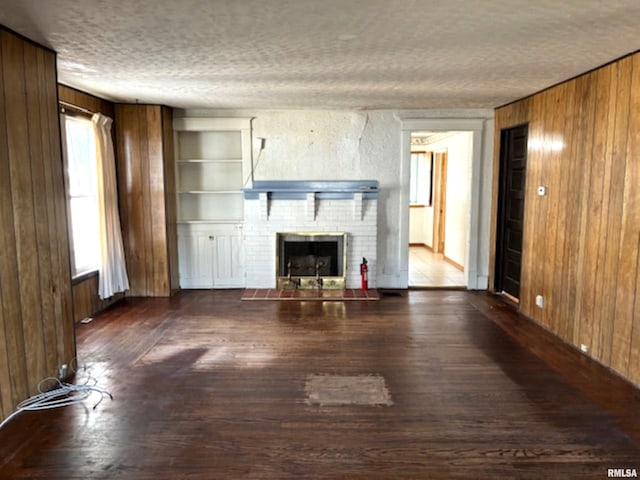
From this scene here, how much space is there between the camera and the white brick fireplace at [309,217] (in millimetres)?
5641

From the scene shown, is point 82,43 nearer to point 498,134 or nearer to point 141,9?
point 141,9

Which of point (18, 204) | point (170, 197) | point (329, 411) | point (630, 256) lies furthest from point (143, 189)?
point (630, 256)

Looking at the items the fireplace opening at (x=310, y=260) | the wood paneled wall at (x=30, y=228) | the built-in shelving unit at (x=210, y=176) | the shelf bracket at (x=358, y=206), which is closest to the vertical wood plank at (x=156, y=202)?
the built-in shelving unit at (x=210, y=176)

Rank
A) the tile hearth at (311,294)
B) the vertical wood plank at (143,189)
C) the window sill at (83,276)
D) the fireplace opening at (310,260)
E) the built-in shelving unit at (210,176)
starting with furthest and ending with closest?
the built-in shelving unit at (210,176) → the fireplace opening at (310,260) → the tile hearth at (311,294) → the vertical wood plank at (143,189) → the window sill at (83,276)

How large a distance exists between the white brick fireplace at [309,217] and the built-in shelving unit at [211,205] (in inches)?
10.3

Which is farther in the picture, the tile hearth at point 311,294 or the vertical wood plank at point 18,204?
the tile hearth at point 311,294

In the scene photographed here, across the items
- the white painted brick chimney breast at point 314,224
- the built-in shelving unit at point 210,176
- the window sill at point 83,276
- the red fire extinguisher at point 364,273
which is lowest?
the red fire extinguisher at point 364,273

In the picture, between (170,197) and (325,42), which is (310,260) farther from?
(325,42)

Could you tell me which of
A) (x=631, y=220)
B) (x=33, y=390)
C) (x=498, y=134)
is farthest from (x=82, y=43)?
(x=498, y=134)

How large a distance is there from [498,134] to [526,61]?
2.33 m

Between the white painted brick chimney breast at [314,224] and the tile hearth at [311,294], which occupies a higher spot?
the white painted brick chimney breast at [314,224]

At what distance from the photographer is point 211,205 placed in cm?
602

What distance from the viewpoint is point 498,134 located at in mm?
5473

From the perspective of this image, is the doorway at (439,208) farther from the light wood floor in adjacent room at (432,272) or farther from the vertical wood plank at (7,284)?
the vertical wood plank at (7,284)
